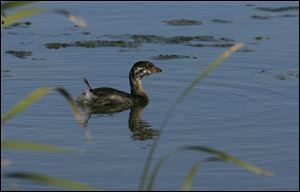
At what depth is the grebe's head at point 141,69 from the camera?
43.7 ft

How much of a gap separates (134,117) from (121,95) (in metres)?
0.74

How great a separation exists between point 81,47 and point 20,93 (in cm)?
328

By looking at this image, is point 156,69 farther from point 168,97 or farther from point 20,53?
point 20,53

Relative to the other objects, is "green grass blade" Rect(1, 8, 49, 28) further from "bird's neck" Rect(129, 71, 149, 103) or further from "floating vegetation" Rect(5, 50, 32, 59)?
"floating vegetation" Rect(5, 50, 32, 59)

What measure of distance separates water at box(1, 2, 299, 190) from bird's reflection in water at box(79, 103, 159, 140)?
12cm

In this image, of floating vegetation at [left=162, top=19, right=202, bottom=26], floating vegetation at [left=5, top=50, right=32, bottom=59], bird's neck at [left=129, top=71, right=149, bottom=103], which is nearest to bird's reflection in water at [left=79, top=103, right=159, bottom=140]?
bird's neck at [left=129, top=71, right=149, bottom=103]

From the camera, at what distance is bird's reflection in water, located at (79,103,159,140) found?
10.8 meters

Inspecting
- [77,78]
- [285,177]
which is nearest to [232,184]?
[285,177]

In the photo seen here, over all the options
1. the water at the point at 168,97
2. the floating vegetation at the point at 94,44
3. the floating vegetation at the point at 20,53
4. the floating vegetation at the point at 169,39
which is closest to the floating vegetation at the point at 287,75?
the water at the point at 168,97

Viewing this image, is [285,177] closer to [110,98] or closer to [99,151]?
[99,151]

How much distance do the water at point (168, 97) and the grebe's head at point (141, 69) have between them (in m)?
0.29

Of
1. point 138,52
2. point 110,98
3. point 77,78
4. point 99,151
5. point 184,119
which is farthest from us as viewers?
point 138,52

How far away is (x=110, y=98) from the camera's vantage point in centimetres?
1250

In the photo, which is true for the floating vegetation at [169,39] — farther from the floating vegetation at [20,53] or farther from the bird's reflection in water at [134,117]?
the bird's reflection in water at [134,117]
